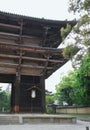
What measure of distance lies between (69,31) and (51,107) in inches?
1059

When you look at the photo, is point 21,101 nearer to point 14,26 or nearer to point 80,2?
point 14,26

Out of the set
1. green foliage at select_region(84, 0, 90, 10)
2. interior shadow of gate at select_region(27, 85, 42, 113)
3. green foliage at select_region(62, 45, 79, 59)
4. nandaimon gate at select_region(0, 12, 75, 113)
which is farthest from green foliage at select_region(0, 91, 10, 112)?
green foliage at select_region(84, 0, 90, 10)

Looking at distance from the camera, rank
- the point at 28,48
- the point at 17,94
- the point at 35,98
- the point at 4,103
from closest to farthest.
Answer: the point at 28,48, the point at 17,94, the point at 35,98, the point at 4,103

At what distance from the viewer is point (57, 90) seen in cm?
4181

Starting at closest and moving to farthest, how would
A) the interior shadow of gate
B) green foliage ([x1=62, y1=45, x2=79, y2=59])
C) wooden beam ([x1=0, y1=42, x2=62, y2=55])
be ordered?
green foliage ([x1=62, y1=45, x2=79, y2=59])
wooden beam ([x1=0, y1=42, x2=62, y2=55])
the interior shadow of gate

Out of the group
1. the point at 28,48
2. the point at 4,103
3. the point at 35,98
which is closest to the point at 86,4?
the point at 28,48

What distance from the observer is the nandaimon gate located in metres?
16.2

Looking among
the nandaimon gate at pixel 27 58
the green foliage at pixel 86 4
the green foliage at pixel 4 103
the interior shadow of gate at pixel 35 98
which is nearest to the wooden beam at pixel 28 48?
the nandaimon gate at pixel 27 58

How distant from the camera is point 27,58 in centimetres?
1636

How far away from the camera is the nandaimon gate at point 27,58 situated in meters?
16.2

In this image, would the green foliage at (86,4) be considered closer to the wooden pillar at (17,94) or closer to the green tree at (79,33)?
the green tree at (79,33)

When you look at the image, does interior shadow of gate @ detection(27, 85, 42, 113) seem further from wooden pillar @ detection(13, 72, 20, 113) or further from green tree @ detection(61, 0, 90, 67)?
green tree @ detection(61, 0, 90, 67)

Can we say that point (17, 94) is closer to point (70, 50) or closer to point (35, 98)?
point (35, 98)

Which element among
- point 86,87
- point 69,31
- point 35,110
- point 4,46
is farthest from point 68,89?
point 69,31
